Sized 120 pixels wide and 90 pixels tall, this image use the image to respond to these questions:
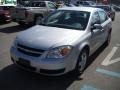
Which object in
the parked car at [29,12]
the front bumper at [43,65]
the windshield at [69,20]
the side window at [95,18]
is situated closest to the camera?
the front bumper at [43,65]

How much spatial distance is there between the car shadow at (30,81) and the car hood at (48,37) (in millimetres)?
838

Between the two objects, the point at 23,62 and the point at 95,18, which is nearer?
the point at 23,62

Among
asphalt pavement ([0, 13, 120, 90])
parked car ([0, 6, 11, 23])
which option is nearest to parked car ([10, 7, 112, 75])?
asphalt pavement ([0, 13, 120, 90])

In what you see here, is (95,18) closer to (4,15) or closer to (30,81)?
(30,81)

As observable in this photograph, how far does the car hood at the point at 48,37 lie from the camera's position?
470 cm

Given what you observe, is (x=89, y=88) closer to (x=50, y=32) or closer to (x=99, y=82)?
(x=99, y=82)

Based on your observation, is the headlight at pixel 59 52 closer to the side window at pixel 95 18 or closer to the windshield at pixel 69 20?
the windshield at pixel 69 20

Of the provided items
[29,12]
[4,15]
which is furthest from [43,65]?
[4,15]

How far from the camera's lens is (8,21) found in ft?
46.7

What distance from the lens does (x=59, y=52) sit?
460 centimetres

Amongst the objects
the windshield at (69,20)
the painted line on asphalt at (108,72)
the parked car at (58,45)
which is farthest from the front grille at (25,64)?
the painted line on asphalt at (108,72)

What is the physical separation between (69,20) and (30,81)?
2.15m

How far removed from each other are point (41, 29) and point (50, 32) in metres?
0.43

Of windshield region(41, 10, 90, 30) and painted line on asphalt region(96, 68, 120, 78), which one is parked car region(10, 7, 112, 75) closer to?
windshield region(41, 10, 90, 30)
